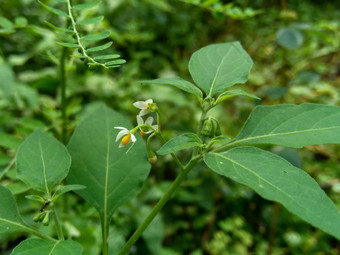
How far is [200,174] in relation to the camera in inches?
71.3

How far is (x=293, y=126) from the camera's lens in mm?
665

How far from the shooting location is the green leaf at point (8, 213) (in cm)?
65

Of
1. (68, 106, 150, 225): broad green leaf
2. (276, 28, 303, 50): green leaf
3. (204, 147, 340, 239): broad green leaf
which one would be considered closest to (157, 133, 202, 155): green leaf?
(204, 147, 340, 239): broad green leaf

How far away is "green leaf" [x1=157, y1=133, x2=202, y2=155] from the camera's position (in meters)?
0.60

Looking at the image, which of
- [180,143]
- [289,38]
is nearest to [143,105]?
[180,143]

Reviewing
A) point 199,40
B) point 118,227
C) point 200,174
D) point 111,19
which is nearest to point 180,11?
point 199,40

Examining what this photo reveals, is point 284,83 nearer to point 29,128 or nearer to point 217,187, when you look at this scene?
point 217,187

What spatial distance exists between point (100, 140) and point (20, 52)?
1.46 meters

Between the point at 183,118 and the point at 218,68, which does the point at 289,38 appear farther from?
the point at 218,68

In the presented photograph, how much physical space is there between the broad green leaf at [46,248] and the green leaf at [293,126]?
0.34 metres

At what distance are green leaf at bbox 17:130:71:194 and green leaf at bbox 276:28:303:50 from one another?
121 centimetres

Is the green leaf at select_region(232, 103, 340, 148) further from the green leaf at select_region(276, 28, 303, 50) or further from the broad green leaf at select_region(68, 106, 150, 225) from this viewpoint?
the green leaf at select_region(276, 28, 303, 50)

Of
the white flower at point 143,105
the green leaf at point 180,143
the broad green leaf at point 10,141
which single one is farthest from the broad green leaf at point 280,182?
the broad green leaf at point 10,141

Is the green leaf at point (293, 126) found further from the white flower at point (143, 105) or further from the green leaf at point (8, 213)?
the green leaf at point (8, 213)
